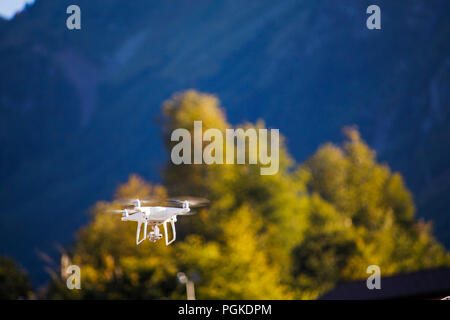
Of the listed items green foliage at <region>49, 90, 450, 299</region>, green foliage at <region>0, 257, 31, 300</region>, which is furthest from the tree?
green foliage at <region>0, 257, 31, 300</region>

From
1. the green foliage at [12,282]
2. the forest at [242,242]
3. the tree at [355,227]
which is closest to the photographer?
the forest at [242,242]

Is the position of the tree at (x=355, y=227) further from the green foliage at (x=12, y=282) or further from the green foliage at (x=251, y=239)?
the green foliage at (x=12, y=282)

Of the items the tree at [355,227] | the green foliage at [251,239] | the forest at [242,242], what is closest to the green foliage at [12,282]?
the forest at [242,242]

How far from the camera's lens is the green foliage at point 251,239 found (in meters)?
69.4

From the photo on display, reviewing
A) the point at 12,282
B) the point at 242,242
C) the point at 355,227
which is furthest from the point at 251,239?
the point at 12,282

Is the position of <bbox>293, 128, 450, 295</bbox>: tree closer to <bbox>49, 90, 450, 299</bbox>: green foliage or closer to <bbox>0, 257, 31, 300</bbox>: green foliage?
<bbox>49, 90, 450, 299</bbox>: green foliage

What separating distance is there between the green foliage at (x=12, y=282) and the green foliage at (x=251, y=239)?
432 centimetres

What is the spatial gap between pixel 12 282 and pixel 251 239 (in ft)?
86.5

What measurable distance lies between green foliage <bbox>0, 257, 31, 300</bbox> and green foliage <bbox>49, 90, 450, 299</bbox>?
4.32 metres

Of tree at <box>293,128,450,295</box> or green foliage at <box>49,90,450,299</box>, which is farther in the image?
tree at <box>293,128,450,295</box>

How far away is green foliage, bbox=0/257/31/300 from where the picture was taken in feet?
262

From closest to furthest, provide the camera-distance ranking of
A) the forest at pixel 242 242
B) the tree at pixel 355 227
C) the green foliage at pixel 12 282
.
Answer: the forest at pixel 242 242, the green foliage at pixel 12 282, the tree at pixel 355 227
